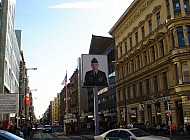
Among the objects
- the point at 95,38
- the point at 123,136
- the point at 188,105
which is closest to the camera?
the point at 123,136

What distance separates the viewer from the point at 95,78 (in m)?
29.8

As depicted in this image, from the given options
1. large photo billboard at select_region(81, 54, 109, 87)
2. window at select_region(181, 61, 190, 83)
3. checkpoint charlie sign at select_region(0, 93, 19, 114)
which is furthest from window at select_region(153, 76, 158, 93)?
checkpoint charlie sign at select_region(0, 93, 19, 114)

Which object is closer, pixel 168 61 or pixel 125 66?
pixel 168 61

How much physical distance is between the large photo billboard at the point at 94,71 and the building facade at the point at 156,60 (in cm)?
720

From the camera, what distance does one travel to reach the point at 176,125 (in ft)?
115

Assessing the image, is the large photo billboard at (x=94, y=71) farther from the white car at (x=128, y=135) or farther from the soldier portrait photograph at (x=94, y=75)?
the white car at (x=128, y=135)

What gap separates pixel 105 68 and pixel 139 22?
18908mm

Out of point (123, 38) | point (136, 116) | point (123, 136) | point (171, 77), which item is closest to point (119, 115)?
point (136, 116)

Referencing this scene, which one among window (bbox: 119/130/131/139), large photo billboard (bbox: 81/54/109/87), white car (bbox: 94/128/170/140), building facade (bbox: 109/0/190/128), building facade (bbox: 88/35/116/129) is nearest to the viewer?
white car (bbox: 94/128/170/140)

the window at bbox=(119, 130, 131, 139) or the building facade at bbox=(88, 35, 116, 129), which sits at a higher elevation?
the building facade at bbox=(88, 35, 116, 129)

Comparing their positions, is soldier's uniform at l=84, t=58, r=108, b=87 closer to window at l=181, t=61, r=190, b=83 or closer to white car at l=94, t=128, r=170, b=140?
window at l=181, t=61, r=190, b=83

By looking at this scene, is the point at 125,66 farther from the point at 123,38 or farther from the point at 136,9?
the point at 136,9

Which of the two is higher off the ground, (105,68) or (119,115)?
(105,68)

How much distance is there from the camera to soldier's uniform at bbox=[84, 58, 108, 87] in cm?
2950
